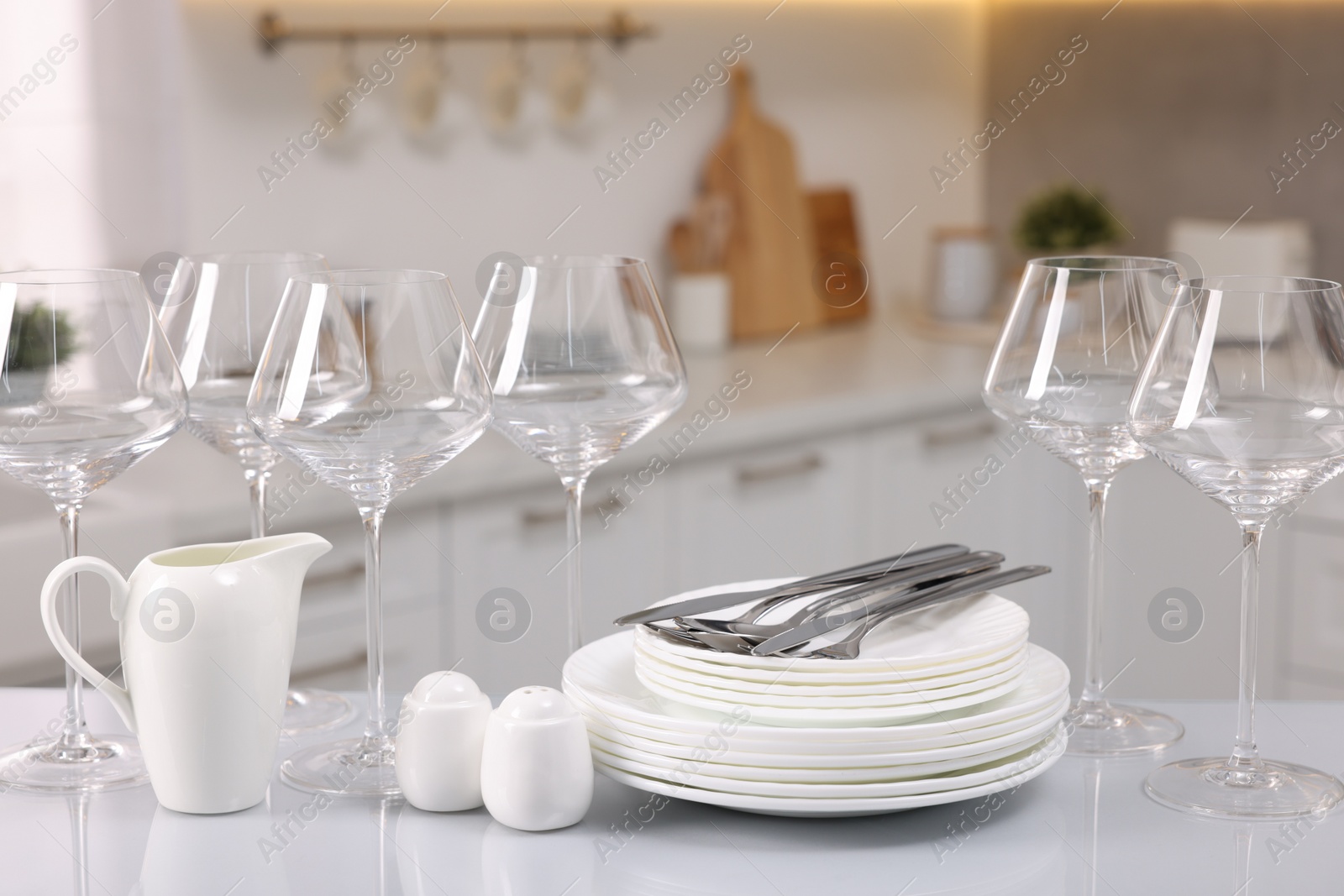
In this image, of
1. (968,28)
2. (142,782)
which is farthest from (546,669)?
(968,28)

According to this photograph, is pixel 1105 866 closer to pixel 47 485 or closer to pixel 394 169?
pixel 47 485

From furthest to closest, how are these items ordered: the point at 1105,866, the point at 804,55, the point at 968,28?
the point at 968,28 → the point at 804,55 → the point at 1105,866

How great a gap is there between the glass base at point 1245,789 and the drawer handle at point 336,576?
1.23 m

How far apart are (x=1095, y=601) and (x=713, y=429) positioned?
1245 mm

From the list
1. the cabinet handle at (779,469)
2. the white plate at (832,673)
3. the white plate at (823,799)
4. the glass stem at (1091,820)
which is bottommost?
the cabinet handle at (779,469)

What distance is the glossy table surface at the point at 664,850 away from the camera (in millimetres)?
639

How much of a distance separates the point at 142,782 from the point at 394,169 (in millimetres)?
1670

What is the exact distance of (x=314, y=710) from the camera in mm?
914

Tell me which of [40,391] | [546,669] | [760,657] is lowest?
[546,669]

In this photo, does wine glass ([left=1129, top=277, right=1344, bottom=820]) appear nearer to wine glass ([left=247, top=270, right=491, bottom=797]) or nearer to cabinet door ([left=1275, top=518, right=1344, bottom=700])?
wine glass ([left=247, top=270, right=491, bottom=797])

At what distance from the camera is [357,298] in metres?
0.71

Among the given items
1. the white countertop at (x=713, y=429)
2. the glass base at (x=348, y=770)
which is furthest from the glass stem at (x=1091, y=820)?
the white countertop at (x=713, y=429)

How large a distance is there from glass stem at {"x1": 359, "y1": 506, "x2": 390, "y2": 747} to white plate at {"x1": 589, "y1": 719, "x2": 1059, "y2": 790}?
148 millimetres

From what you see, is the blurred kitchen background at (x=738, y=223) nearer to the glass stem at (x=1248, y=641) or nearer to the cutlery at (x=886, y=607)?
the cutlery at (x=886, y=607)
